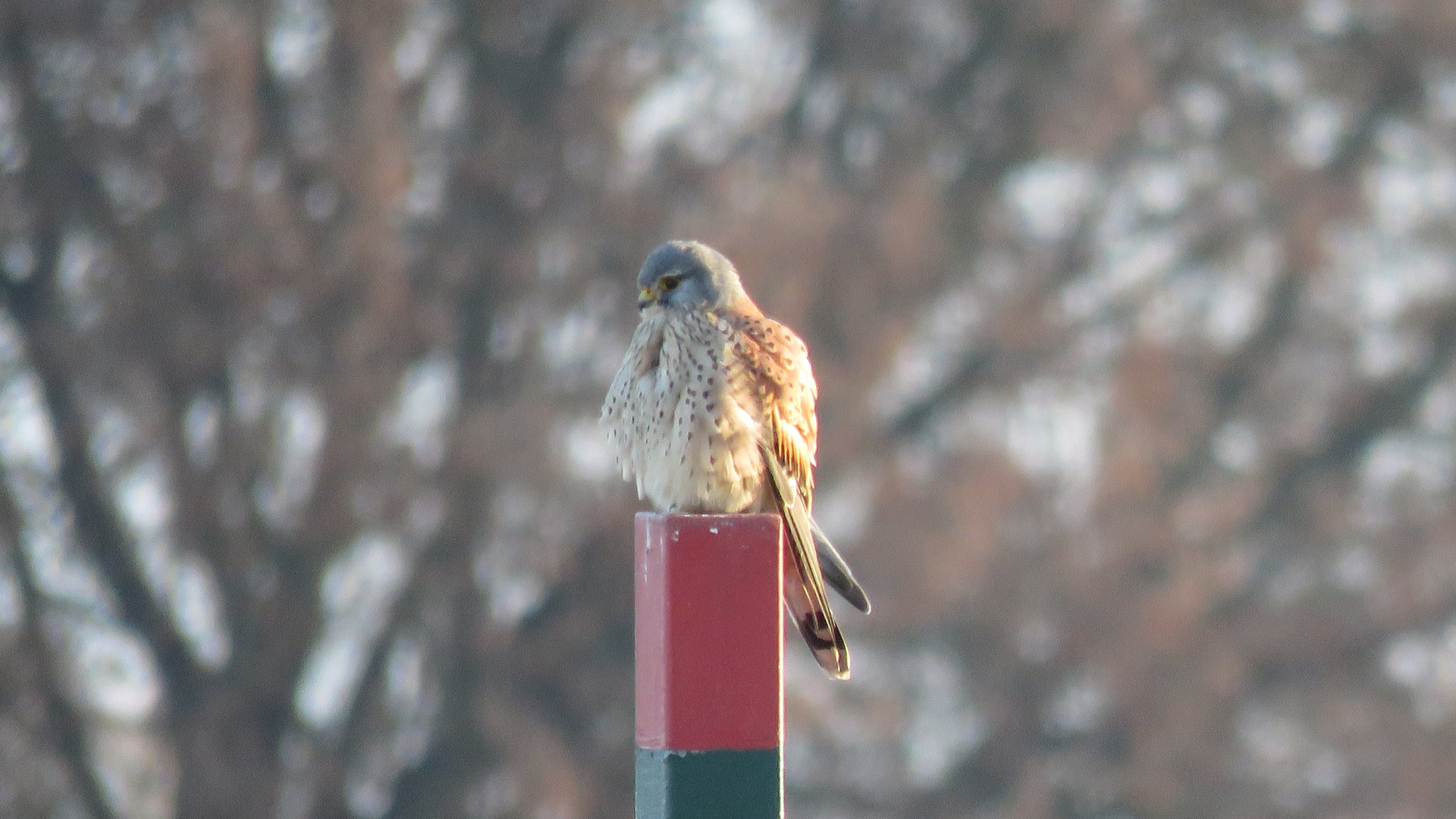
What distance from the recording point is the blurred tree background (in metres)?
11.7

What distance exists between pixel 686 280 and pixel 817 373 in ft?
28.5

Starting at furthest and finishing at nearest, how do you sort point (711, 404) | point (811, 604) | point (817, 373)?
point (817, 373) < point (711, 404) < point (811, 604)

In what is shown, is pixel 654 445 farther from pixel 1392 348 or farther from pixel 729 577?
pixel 1392 348

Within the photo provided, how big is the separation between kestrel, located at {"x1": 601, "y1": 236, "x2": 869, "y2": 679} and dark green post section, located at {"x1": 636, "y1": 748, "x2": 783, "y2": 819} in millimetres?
712

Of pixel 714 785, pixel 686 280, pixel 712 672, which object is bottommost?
pixel 714 785

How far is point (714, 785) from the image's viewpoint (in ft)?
10.5

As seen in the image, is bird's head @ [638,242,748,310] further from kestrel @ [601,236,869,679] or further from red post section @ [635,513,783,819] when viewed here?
red post section @ [635,513,783,819]

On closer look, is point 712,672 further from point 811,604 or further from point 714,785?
point 811,604

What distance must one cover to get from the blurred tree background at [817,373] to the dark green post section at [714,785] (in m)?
8.64

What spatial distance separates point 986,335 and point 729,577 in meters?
10.6

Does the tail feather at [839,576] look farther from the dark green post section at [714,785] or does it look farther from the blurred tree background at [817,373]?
the blurred tree background at [817,373]

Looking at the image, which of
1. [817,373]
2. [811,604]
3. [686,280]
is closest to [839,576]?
[811,604]

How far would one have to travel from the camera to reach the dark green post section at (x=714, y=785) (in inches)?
126

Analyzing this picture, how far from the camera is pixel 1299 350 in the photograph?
14203 mm
